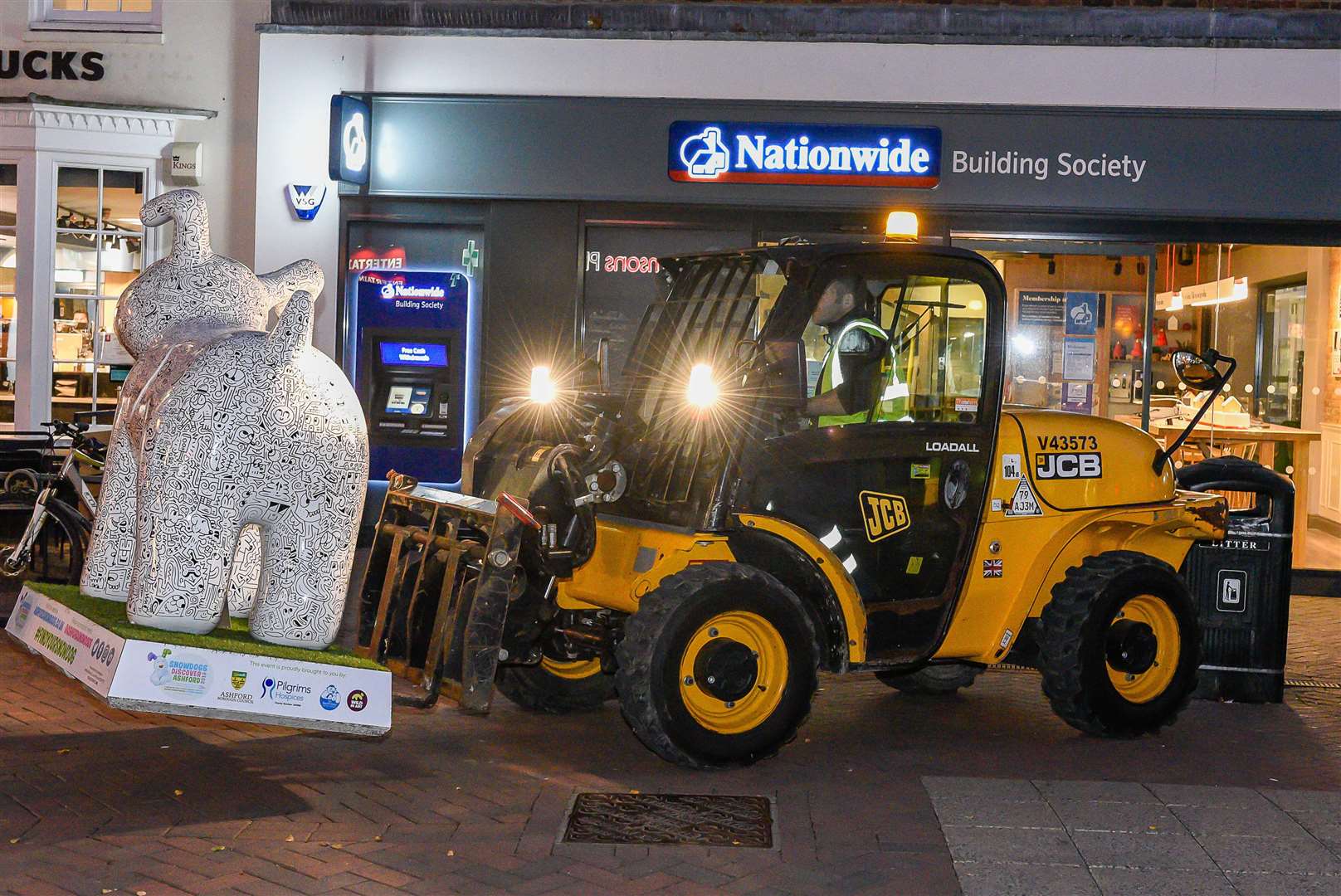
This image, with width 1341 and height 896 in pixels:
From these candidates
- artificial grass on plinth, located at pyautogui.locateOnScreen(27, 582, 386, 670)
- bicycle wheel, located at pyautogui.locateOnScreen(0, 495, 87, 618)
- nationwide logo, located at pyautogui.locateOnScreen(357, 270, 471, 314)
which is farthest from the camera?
nationwide logo, located at pyautogui.locateOnScreen(357, 270, 471, 314)

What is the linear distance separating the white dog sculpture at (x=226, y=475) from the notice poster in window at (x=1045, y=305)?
728cm

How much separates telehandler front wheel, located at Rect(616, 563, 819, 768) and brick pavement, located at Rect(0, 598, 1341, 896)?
16cm

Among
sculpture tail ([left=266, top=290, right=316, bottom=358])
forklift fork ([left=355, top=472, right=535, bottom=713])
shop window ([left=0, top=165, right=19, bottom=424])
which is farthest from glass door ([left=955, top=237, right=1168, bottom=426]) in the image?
shop window ([left=0, top=165, right=19, bottom=424])

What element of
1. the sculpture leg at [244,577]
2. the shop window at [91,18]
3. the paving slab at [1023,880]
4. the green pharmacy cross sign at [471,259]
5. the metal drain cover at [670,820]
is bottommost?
the metal drain cover at [670,820]

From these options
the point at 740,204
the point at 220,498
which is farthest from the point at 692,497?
the point at 740,204

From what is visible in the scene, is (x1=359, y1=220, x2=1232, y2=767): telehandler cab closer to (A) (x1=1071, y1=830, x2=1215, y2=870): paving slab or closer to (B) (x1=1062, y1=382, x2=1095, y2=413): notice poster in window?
(A) (x1=1071, y1=830, x2=1215, y2=870): paving slab

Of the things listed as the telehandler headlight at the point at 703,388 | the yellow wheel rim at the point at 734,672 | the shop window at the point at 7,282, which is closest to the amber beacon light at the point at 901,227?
the telehandler headlight at the point at 703,388

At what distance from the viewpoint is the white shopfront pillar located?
12.5m

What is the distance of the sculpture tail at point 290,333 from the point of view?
574 cm

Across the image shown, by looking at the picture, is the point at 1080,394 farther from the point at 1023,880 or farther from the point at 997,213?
the point at 1023,880

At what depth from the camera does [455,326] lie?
12398 mm

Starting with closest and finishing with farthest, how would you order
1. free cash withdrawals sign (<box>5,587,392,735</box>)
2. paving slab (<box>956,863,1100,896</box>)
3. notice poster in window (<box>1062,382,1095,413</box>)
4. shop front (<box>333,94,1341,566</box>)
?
paving slab (<box>956,863,1100,896</box>)
free cash withdrawals sign (<box>5,587,392,735</box>)
shop front (<box>333,94,1341,566</box>)
notice poster in window (<box>1062,382,1095,413</box>)

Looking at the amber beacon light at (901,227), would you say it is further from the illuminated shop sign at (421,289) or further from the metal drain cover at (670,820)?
the illuminated shop sign at (421,289)

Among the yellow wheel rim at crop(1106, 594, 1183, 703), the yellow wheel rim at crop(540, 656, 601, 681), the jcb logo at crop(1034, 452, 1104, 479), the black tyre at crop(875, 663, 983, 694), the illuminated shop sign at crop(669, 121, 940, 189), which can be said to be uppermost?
the illuminated shop sign at crop(669, 121, 940, 189)
